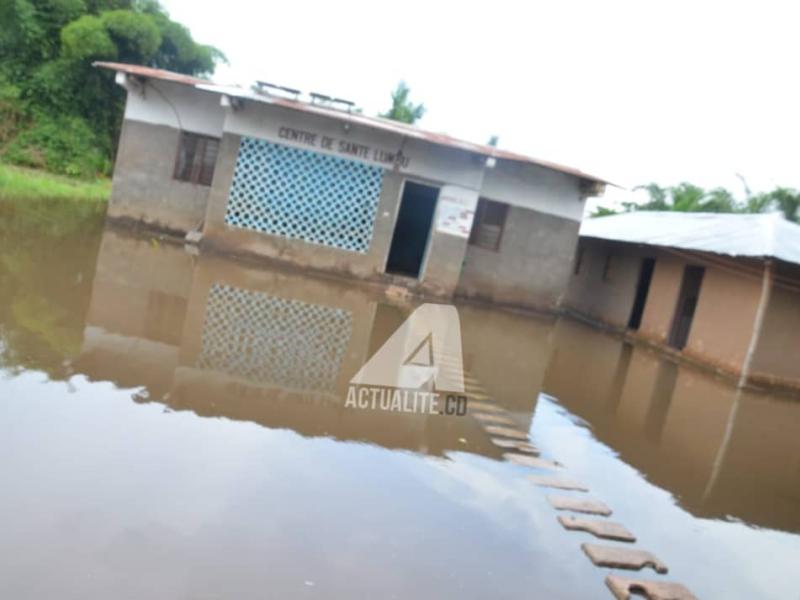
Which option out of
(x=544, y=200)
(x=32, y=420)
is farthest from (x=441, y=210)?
(x=32, y=420)

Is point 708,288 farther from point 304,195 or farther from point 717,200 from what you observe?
point 717,200

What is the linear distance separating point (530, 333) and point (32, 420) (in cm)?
809

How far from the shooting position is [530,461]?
169 inches

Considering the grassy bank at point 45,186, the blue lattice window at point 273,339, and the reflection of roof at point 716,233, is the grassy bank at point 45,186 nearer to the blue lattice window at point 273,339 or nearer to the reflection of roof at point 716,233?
the blue lattice window at point 273,339

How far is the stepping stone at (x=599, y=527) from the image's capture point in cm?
336

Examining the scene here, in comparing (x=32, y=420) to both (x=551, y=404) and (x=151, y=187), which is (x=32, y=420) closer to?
(x=551, y=404)

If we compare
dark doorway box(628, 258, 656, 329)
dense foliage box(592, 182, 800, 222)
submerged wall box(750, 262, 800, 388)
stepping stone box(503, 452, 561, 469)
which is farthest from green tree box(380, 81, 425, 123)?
stepping stone box(503, 452, 561, 469)

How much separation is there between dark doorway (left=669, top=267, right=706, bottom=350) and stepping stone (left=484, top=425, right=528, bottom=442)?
845 cm

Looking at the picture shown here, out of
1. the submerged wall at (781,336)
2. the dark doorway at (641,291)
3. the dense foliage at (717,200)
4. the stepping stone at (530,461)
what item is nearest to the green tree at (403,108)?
the dense foliage at (717,200)

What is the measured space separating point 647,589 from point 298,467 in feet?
5.89

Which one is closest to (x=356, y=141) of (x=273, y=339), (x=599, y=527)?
(x=273, y=339)

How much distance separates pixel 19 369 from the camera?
12.6 feet

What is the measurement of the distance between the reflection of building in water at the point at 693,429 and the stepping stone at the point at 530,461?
79 cm

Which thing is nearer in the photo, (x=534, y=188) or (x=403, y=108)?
(x=534, y=188)
